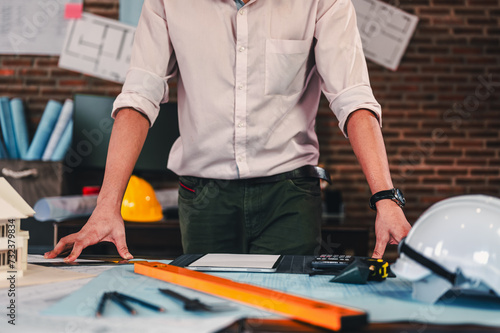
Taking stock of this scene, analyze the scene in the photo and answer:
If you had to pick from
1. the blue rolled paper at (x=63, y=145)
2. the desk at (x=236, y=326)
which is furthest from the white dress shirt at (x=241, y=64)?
the blue rolled paper at (x=63, y=145)

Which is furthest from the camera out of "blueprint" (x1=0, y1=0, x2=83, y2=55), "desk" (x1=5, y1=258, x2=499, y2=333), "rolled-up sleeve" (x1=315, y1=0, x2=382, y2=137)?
"blueprint" (x1=0, y1=0, x2=83, y2=55)

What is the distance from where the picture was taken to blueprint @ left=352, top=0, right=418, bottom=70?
3141 mm

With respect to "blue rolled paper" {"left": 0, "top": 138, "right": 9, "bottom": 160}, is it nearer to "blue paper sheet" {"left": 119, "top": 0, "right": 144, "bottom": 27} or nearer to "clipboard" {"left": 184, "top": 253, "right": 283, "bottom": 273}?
"blue paper sheet" {"left": 119, "top": 0, "right": 144, "bottom": 27}

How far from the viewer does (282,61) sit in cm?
129

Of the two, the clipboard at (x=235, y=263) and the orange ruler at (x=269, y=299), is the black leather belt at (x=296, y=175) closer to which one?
→ the clipboard at (x=235, y=263)

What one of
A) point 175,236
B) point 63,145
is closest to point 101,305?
point 175,236

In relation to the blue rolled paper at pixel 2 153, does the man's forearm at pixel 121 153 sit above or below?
above

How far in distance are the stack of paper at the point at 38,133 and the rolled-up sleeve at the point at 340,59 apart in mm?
2001

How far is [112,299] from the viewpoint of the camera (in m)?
0.65

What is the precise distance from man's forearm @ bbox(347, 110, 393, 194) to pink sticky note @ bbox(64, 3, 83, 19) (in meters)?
2.48

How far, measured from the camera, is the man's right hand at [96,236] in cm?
97

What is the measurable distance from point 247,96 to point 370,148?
1.19ft

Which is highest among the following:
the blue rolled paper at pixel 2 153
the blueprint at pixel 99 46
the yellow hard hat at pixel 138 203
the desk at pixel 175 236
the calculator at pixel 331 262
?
the blueprint at pixel 99 46

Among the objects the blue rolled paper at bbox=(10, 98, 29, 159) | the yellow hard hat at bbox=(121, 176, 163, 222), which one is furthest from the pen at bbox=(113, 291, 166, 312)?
the blue rolled paper at bbox=(10, 98, 29, 159)
